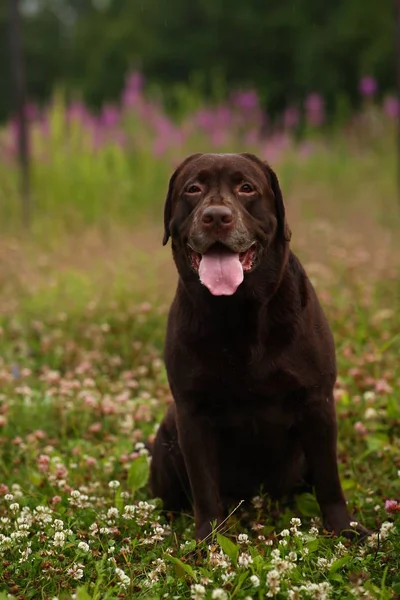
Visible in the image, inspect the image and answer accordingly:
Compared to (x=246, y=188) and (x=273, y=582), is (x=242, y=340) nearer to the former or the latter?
(x=246, y=188)

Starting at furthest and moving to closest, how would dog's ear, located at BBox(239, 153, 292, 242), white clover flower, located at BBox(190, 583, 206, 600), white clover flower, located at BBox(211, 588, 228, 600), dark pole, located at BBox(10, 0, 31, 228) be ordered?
dark pole, located at BBox(10, 0, 31, 228) < dog's ear, located at BBox(239, 153, 292, 242) < white clover flower, located at BBox(190, 583, 206, 600) < white clover flower, located at BBox(211, 588, 228, 600)

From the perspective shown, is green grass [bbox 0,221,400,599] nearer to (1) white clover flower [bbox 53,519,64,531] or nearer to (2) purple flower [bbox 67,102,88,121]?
(1) white clover flower [bbox 53,519,64,531]

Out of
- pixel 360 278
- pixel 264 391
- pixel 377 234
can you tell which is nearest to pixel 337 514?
pixel 264 391

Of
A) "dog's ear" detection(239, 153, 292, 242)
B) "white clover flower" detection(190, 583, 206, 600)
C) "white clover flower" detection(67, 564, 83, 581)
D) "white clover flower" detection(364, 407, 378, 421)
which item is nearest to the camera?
"white clover flower" detection(190, 583, 206, 600)

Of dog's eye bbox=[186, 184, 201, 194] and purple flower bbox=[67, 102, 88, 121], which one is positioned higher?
dog's eye bbox=[186, 184, 201, 194]

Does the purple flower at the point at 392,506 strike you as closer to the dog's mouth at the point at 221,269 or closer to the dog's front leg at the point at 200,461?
the dog's front leg at the point at 200,461

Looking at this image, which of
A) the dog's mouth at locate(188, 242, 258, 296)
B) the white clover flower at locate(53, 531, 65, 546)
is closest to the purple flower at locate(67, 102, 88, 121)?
the dog's mouth at locate(188, 242, 258, 296)

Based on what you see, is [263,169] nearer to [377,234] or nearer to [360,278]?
[360,278]

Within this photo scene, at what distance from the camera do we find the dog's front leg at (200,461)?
125 inches

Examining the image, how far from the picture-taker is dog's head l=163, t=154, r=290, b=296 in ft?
9.57

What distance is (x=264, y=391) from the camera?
3.08 metres

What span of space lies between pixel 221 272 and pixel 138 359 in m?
2.68

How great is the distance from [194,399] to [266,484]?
0.59m

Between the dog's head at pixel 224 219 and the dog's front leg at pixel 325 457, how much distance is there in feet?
1.81
